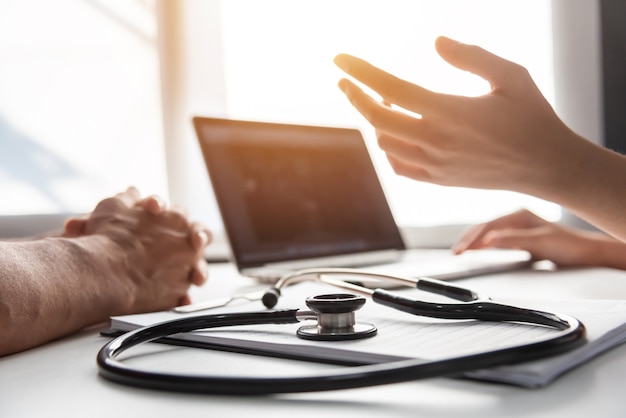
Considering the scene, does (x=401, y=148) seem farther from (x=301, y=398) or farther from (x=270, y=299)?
(x=301, y=398)

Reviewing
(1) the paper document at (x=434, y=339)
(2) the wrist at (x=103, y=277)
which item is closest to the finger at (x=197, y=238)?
(2) the wrist at (x=103, y=277)

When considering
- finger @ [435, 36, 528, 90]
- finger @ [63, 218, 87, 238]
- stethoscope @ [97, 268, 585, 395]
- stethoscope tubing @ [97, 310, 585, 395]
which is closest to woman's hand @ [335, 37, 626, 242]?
finger @ [435, 36, 528, 90]

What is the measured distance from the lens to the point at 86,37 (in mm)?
1488

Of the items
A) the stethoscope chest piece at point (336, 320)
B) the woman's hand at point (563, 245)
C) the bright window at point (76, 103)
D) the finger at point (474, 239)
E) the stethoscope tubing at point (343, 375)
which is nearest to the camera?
the stethoscope tubing at point (343, 375)

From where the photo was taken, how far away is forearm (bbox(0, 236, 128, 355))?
0.53 meters

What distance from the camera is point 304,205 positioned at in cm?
121

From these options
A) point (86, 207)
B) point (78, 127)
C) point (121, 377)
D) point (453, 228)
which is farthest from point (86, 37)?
point (121, 377)

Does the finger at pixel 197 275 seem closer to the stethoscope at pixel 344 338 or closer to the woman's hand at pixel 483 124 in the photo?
the stethoscope at pixel 344 338

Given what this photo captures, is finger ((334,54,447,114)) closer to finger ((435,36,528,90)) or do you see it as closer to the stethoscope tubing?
finger ((435,36,528,90))

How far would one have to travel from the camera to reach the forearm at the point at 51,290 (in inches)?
20.7

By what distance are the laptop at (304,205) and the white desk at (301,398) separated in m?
0.53

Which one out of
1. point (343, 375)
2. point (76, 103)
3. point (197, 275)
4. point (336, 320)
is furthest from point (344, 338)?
point (76, 103)

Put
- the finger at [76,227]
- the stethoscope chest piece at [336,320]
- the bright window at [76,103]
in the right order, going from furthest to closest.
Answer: the bright window at [76,103] < the finger at [76,227] < the stethoscope chest piece at [336,320]

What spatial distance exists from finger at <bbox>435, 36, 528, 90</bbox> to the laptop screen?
1.78ft
